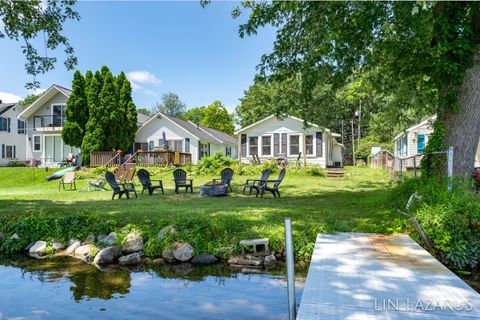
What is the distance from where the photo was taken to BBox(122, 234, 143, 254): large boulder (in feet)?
22.6

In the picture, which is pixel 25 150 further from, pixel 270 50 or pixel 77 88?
pixel 270 50

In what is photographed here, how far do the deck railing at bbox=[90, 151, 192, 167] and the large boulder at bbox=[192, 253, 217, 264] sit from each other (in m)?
17.0

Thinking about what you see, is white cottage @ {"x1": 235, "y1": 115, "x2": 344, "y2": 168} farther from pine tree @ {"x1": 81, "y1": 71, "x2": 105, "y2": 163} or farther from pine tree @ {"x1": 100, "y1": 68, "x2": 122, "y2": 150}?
pine tree @ {"x1": 81, "y1": 71, "x2": 105, "y2": 163}

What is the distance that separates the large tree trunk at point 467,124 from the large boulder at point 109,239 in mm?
6947

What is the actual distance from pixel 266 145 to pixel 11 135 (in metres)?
23.0

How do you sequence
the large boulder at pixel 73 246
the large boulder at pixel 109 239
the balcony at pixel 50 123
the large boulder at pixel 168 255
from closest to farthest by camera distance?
the large boulder at pixel 168 255
the large boulder at pixel 109 239
the large boulder at pixel 73 246
the balcony at pixel 50 123

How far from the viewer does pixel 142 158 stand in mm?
24328

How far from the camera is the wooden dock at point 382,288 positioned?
2873 millimetres

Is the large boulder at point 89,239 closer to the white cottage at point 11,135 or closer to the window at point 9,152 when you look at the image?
the white cottage at point 11,135

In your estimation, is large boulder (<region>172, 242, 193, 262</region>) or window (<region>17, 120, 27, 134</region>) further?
window (<region>17, 120, 27, 134</region>)

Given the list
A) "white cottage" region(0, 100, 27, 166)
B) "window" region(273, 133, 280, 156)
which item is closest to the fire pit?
"window" region(273, 133, 280, 156)

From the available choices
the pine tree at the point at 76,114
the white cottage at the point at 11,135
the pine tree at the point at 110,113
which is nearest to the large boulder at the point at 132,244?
the pine tree at the point at 110,113

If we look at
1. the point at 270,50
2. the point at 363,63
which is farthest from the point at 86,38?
the point at 363,63

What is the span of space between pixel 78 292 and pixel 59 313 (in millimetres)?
723
